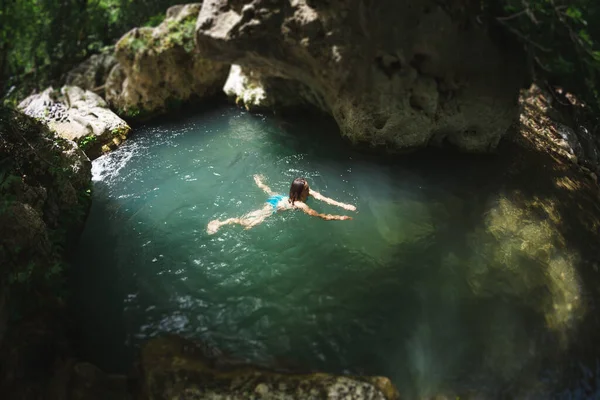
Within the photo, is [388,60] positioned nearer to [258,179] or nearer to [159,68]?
[258,179]

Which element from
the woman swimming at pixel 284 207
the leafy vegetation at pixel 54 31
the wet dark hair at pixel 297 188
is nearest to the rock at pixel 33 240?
the woman swimming at pixel 284 207

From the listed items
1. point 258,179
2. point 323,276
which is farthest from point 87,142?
point 323,276

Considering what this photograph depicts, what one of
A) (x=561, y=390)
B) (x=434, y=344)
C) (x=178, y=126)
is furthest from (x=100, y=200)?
(x=561, y=390)

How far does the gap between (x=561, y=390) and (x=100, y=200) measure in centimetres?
859

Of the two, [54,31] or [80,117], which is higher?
[54,31]

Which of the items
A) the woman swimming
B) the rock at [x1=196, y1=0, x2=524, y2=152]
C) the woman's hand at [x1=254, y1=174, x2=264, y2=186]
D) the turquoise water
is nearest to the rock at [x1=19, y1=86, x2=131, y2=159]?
the turquoise water

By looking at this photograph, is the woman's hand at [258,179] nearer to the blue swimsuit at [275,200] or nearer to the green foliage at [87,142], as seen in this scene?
the blue swimsuit at [275,200]

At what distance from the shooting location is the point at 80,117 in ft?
33.5

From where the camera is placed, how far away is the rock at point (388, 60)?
6.81m

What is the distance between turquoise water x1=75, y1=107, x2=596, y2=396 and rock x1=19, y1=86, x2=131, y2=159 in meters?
1.46

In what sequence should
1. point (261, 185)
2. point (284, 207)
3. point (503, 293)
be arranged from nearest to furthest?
point (503, 293) → point (284, 207) → point (261, 185)

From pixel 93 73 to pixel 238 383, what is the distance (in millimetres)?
12115

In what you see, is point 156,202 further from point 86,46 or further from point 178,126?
point 86,46

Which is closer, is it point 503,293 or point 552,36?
point 503,293
